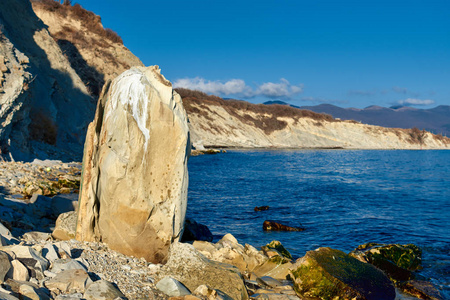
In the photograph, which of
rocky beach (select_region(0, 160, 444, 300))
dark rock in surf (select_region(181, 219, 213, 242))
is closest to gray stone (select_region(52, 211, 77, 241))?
rocky beach (select_region(0, 160, 444, 300))

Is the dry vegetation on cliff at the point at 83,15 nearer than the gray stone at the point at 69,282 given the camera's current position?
No

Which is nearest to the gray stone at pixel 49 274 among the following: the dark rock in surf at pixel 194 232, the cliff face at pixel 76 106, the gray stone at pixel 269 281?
the gray stone at pixel 269 281

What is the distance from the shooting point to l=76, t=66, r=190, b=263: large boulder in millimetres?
6672

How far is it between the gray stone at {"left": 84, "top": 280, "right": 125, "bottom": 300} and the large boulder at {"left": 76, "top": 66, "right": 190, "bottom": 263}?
81.1 inches

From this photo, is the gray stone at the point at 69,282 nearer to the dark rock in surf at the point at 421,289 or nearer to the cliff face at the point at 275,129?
the dark rock in surf at the point at 421,289

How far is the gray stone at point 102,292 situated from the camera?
4355 millimetres

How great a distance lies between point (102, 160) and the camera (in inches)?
267

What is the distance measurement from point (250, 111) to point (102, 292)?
8425cm

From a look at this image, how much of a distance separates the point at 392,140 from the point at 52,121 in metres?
95.3

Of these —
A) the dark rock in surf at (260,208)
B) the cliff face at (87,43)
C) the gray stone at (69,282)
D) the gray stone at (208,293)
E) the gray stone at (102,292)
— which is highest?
the cliff face at (87,43)

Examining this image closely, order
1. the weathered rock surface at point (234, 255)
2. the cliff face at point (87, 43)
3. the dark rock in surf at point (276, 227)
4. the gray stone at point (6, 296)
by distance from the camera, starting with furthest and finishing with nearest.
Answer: the cliff face at point (87, 43)
the dark rock in surf at point (276, 227)
the weathered rock surface at point (234, 255)
the gray stone at point (6, 296)

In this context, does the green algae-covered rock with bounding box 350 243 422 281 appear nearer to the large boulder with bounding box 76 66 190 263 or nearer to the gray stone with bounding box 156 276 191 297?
the large boulder with bounding box 76 66 190 263

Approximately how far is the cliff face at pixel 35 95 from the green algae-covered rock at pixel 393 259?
55.0ft

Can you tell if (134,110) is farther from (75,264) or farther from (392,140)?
(392,140)
